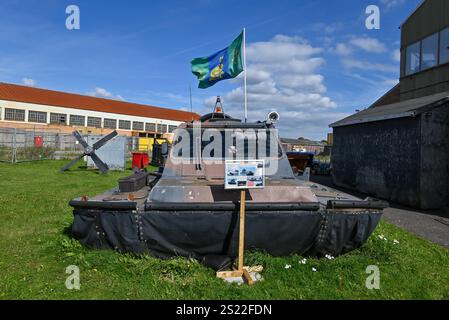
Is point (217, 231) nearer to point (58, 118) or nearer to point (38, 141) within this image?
point (38, 141)

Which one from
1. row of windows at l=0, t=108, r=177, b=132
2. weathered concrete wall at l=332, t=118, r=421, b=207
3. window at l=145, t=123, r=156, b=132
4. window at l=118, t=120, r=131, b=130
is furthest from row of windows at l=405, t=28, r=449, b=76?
window at l=145, t=123, r=156, b=132

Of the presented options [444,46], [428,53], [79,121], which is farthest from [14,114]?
[444,46]

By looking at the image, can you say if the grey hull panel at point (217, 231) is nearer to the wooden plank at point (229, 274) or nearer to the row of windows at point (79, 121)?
the wooden plank at point (229, 274)

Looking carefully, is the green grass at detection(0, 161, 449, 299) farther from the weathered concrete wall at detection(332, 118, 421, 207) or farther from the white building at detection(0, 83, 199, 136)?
the white building at detection(0, 83, 199, 136)

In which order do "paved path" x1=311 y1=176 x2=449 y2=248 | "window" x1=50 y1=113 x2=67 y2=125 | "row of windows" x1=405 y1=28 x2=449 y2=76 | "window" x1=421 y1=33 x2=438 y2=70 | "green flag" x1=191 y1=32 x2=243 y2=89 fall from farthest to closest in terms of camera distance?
"window" x1=50 y1=113 x2=67 y2=125 < "window" x1=421 y1=33 x2=438 y2=70 < "row of windows" x1=405 y1=28 x2=449 y2=76 < "green flag" x1=191 y1=32 x2=243 y2=89 < "paved path" x1=311 y1=176 x2=449 y2=248

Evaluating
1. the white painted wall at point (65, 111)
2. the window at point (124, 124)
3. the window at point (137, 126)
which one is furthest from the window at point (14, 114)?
the window at point (137, 126)

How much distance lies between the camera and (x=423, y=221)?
7535mm

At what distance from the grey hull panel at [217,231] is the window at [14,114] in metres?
57.4

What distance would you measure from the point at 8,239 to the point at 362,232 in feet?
15.2

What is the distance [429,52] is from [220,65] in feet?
32.2

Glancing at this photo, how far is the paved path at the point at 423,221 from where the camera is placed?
634 cm

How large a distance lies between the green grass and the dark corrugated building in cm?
404

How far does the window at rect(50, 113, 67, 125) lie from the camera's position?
58.4m
